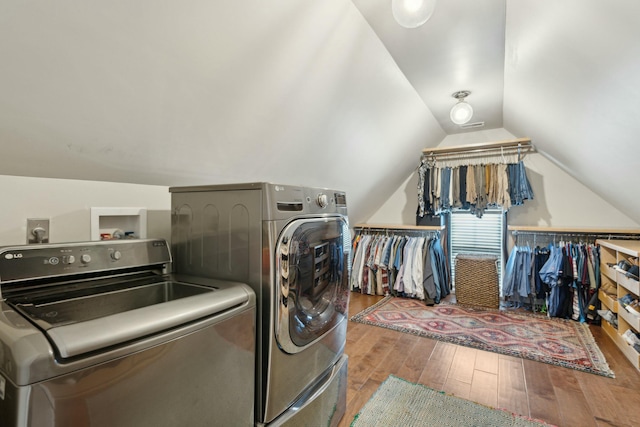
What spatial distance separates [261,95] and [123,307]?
1.13 m

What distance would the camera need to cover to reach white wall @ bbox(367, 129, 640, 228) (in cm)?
358

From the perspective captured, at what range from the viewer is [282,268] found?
1.20m

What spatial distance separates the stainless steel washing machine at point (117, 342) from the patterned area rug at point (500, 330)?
231cm

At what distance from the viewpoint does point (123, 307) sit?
1170mm

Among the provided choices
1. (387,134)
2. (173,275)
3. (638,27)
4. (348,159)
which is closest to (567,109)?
(638,27)

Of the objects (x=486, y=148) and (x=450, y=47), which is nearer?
(x=450, y=47)

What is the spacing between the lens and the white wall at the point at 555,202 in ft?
11.7

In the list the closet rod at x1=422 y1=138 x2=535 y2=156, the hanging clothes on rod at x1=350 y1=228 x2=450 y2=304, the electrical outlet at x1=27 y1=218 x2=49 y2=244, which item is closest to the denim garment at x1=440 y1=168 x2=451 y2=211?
the closet rod at x1=422 y1=138 x2=535 y2=156

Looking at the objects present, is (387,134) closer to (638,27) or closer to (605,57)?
(605,57)

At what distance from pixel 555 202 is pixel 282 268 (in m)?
3.95

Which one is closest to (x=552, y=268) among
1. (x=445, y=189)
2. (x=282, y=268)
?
(x=445, y=189)

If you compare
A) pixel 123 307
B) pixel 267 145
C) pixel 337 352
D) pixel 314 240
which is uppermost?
pixel 267 145

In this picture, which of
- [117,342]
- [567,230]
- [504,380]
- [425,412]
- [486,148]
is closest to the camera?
[117,342]

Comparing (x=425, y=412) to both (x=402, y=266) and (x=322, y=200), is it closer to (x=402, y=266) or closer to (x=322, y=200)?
(x=322, y=200)
